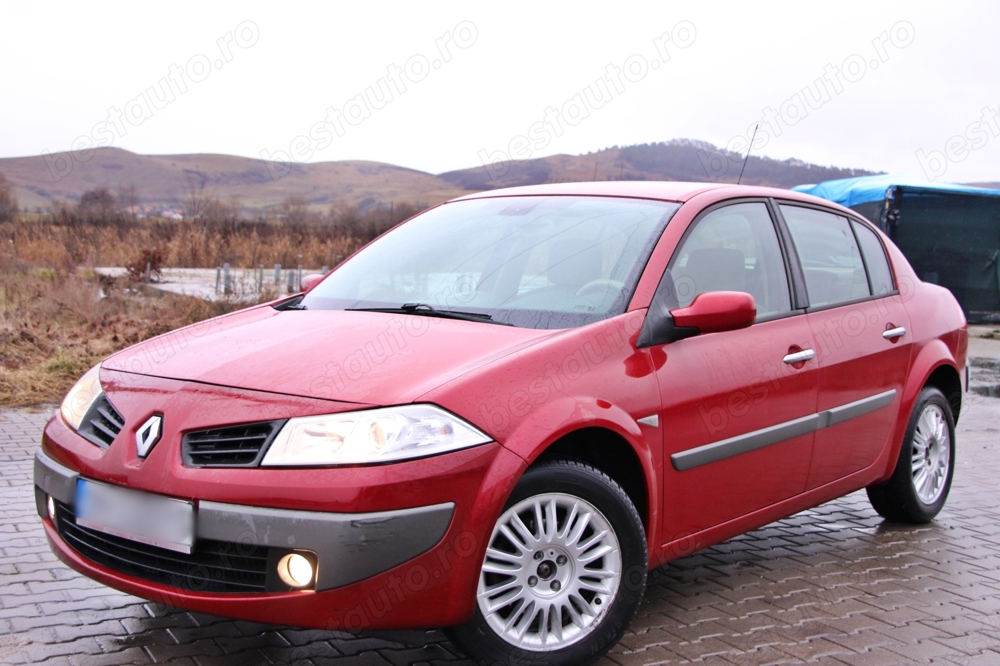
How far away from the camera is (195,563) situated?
Answer: 105 inches

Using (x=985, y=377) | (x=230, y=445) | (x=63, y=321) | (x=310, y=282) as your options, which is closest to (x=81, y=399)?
(x=230, y=445)

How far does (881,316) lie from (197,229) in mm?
21534

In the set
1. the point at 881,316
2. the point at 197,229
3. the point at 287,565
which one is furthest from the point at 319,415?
the point at 197,229

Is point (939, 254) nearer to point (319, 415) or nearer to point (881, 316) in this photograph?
point (881, 316)

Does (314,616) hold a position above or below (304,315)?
below

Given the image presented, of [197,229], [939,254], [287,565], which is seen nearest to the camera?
[287,565]

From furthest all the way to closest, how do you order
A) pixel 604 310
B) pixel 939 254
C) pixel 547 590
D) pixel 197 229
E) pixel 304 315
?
pixel 197 229
pixel 939 254
pixel 304 315
pixel 604 310
pixel 547 590

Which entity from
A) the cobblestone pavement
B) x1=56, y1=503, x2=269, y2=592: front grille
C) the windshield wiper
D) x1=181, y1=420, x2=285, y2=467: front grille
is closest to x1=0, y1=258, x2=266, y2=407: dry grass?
the cobblestone pavement

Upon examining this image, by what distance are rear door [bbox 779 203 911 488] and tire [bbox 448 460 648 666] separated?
1.39 metres

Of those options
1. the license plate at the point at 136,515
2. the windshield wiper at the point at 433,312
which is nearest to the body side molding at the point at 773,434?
the windshield wiper at the point at 433,312

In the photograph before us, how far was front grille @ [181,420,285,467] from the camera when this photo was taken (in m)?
2.66

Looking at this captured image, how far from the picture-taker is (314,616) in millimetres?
2592

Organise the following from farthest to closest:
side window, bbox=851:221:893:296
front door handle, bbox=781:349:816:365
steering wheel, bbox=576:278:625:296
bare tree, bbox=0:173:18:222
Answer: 1. bare tree, bbox=0:173:18:222
2. side window, bbox=851:221:893:296
3. front door handle, bbox=781:349:816:365
4. steering wheel, bbox=576:278:625:296

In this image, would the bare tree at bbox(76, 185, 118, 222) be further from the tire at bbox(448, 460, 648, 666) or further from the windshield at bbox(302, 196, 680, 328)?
the tire at bbox(448, 460, 648, 666)
